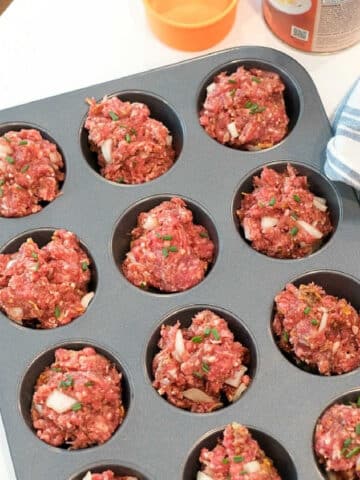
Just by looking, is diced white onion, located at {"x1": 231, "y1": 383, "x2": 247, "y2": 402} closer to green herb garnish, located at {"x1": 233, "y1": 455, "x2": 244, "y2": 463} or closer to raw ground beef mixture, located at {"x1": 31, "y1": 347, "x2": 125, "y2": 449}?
green herb garnish, located at {"x1": 233, "y1": 455, "x2": 244, "y2": 463}

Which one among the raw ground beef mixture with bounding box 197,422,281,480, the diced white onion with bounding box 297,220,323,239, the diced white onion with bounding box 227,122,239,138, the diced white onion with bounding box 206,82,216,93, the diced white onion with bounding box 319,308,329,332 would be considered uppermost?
the diced white onion with bounding box 206,82,216,93

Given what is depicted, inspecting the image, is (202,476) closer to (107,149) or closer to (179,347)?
(179,347)


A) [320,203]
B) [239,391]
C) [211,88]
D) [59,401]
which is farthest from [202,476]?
[211,88]

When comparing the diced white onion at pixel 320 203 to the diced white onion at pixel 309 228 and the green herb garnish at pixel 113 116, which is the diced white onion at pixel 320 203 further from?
the green herb garnish at pixel 113 116

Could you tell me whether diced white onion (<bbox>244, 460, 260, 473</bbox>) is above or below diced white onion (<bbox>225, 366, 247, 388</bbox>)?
below

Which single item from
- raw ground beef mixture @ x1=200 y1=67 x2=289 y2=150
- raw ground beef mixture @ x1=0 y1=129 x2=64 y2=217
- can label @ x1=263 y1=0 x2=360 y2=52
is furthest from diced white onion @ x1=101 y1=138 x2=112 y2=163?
can label @ x1=263 y1=0 x2=360 y2=52

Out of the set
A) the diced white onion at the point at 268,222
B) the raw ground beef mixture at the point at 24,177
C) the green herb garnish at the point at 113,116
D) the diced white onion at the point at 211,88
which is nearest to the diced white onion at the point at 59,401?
the raw ground beef mixture at the point at 24,177

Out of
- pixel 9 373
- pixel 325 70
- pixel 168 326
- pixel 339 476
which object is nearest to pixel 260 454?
pixel 339 476
